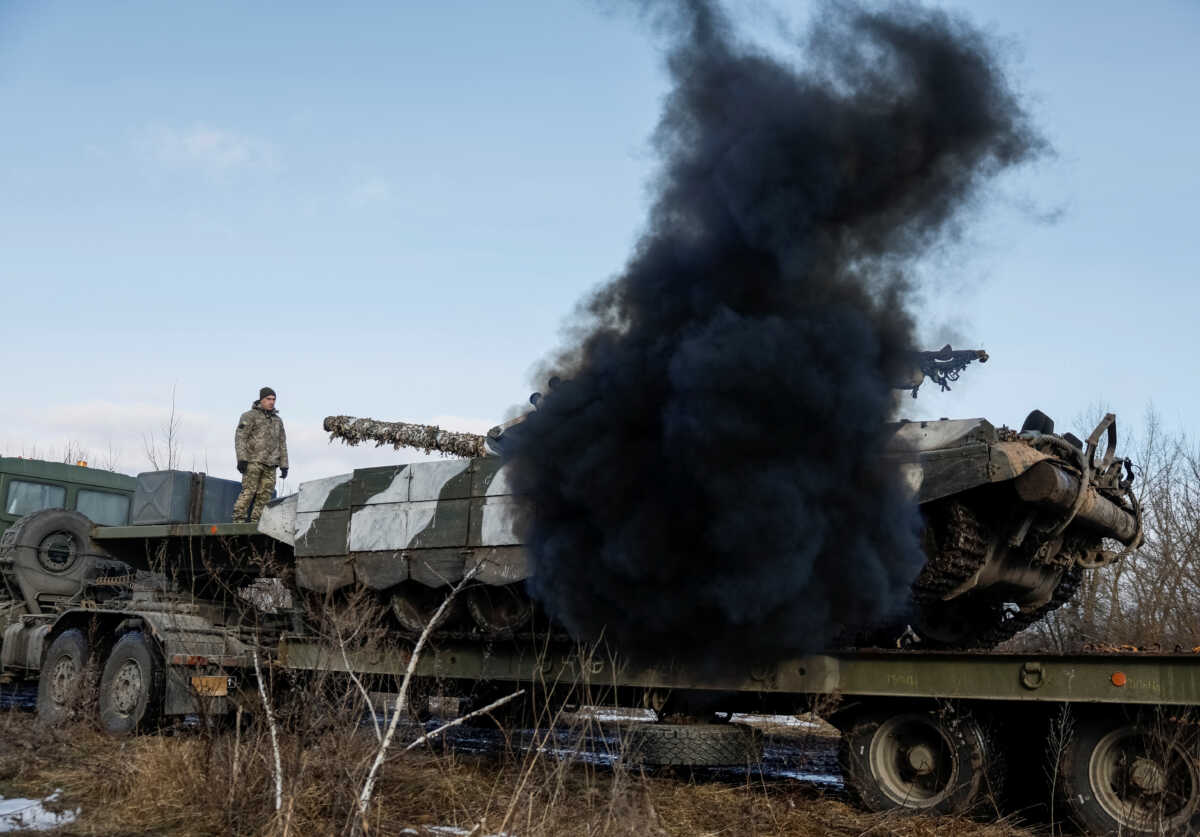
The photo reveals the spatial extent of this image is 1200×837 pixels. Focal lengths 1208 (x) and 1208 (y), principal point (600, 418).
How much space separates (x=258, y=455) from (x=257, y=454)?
18 mm

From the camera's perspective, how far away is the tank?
27.8 feet

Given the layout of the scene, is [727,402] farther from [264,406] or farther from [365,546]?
[264,406]

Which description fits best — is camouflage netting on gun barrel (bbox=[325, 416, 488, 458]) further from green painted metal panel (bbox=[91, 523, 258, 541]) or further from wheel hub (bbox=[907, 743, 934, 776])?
wheel hub (bbox=[907, 743, 934, 776])

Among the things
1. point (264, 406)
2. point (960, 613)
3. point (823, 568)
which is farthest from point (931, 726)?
point (264, 406)

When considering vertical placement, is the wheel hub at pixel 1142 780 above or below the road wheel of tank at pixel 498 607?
below

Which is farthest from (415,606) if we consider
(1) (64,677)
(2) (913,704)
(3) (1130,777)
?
(3) (1130,777)

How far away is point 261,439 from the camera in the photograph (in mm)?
12883

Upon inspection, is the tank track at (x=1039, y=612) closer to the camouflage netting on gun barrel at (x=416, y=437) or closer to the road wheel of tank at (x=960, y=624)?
the road wheel of tank at (x=960, y=624)

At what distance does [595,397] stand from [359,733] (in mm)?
3057

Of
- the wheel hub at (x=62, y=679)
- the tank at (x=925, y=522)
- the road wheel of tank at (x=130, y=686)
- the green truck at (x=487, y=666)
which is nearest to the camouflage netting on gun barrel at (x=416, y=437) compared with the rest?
the tank at (x=925, y=522)

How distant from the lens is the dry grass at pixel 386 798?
20.6ft

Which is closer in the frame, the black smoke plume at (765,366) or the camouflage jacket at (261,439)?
the black smoke plume at (765,366)

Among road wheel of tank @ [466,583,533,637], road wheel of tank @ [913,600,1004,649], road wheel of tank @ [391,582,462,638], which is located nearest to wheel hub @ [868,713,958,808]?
road wheel of tank @ [913,600,1004,649]

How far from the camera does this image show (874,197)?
866cm
